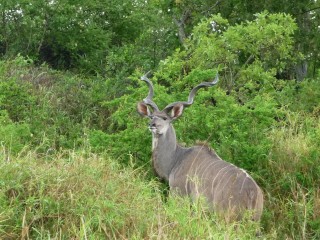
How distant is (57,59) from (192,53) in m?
3.89

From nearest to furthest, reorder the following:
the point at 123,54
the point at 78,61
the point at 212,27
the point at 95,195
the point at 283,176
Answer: the point at 95,195, the point at 283,176, the point at 212,27, the point at 123,54, the point at 78,61

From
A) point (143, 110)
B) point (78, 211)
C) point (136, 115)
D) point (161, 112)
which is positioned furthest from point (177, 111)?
point (78, 211)

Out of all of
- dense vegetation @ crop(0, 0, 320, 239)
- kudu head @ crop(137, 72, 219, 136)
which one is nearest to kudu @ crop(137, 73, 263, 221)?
kudu head @ crop(137, 72, 219, 136)

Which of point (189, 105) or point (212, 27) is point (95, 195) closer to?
point (189, 105)

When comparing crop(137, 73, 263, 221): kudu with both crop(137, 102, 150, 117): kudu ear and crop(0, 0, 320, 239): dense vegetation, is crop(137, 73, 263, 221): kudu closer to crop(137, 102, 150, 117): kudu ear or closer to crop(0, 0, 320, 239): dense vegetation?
crop(137, 102, 150, 117): kudu ear

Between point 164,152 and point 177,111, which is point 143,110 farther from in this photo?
point 164,152

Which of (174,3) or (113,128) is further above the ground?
(174,3)

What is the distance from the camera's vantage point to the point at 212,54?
770 cm

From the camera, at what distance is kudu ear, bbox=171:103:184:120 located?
251 inches

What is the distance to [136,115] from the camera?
275 inches

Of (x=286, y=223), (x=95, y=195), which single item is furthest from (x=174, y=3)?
(x=95, y=195)

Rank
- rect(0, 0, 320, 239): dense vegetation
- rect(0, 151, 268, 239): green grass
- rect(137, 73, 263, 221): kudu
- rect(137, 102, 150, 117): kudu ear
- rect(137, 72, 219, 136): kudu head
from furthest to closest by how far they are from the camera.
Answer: rect(137, 102, 150, 117): kudu ear < rect(137, 72, 219, 136): kudu head < rect(137, 73, 263, 221): kudu < rect(0, 0, 320, 239): dense vegetation < rect(0, 151, 268, 239): green grass

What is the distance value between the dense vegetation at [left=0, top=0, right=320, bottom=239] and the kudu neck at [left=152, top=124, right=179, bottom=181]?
0.13m

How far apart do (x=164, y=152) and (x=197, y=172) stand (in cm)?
61
